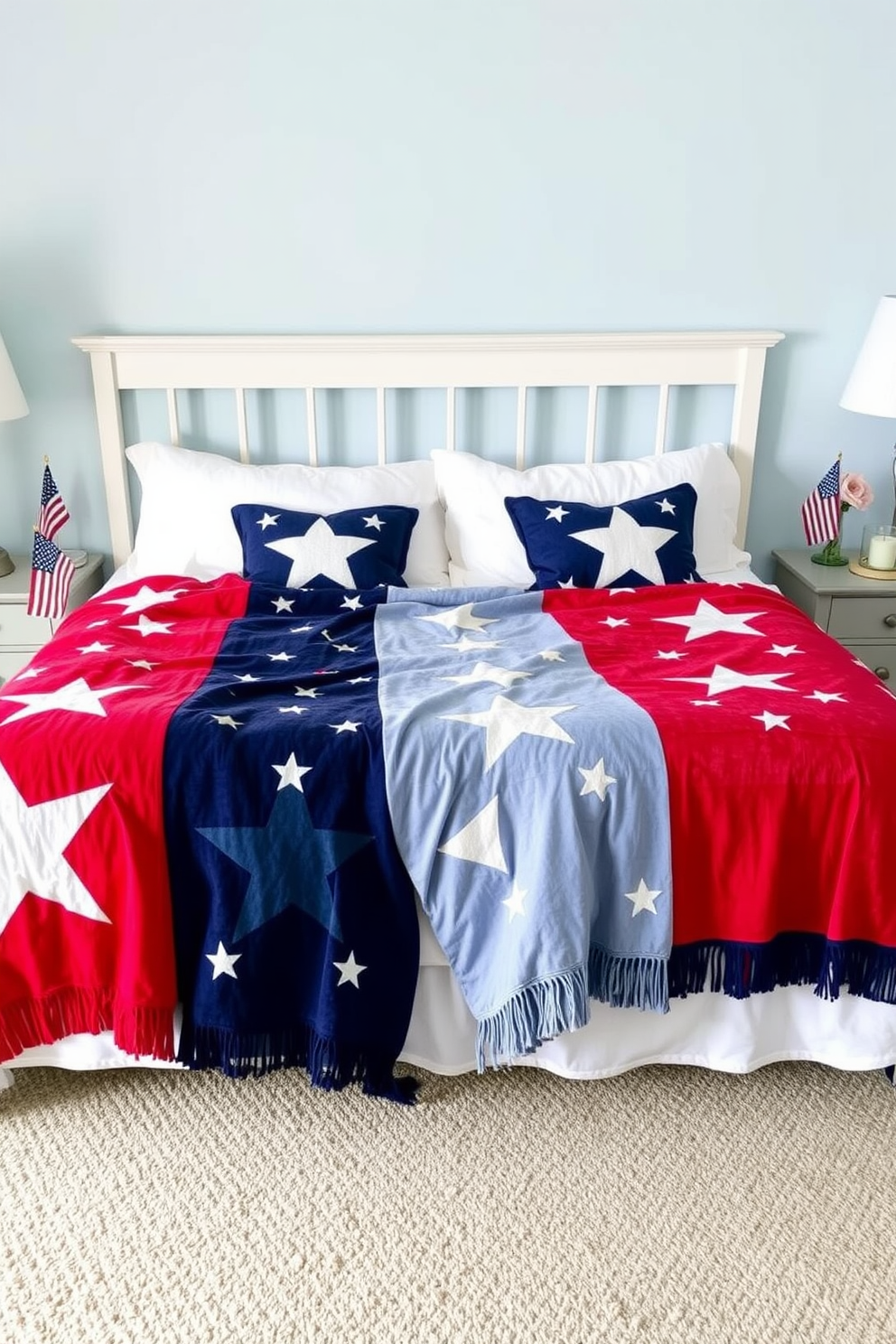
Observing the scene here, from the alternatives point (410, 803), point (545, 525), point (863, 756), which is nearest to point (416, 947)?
point (410, 803)

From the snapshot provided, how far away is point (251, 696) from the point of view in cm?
191

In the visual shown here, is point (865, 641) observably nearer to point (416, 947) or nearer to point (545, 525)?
point (545, 525)

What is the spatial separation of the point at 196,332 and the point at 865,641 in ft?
6.25

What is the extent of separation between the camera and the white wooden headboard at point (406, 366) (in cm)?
276

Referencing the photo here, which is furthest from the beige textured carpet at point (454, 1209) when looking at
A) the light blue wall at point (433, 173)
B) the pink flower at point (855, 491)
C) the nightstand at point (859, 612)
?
the light blue wall at point (433, 173)

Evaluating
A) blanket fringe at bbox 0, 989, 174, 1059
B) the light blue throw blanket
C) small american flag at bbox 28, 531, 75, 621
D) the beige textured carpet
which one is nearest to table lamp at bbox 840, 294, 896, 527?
the light blue throw blanket

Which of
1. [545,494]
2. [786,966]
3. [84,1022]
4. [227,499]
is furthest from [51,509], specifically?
[786,966]

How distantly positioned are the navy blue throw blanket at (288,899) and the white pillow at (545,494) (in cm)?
98

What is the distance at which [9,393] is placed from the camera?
259 centimetres

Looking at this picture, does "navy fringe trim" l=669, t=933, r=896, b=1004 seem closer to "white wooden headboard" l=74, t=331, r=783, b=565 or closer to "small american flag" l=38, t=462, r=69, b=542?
"white wooden headboard" l=74, t=331, r=783, b=565

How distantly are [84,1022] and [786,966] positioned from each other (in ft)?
3.77

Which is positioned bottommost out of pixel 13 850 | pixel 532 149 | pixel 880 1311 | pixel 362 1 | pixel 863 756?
pixel 880 1311

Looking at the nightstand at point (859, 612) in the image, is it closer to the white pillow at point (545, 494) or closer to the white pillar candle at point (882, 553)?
the white pillar candle at point (882, 553)

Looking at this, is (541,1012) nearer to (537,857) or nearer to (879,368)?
(537,857)
